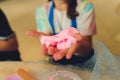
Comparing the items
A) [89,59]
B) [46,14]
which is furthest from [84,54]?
[46,14]

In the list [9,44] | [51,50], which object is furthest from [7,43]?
[51,50]

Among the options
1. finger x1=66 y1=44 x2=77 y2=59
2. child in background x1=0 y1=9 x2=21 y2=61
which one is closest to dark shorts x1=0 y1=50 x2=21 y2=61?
child in background x1=0 y1=9 x2=21 y2=61

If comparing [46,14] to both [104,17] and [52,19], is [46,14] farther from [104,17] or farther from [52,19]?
[104,17]

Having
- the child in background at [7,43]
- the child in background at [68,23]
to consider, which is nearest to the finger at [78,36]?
the child in background at [68,23]

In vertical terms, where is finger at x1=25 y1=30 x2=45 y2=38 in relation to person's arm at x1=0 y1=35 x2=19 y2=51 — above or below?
above

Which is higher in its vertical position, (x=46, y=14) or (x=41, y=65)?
(x=46, y=14)

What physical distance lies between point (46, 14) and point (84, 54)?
0.12m

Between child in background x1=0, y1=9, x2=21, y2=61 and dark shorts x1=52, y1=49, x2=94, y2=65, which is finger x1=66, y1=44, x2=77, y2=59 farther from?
child in background x1=0, y1=9, x2=21, y2=61

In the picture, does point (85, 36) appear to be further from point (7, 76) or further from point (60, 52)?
point (7, 76)

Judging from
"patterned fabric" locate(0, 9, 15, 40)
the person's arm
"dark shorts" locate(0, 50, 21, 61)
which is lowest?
"dark shorts" locate(0, 50, 21, 61)

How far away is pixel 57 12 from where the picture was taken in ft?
1.87

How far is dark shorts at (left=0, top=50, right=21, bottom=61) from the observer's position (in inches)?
24.2

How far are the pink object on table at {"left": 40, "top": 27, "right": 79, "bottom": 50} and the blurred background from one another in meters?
0.04

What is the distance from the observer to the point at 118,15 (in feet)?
1.94
